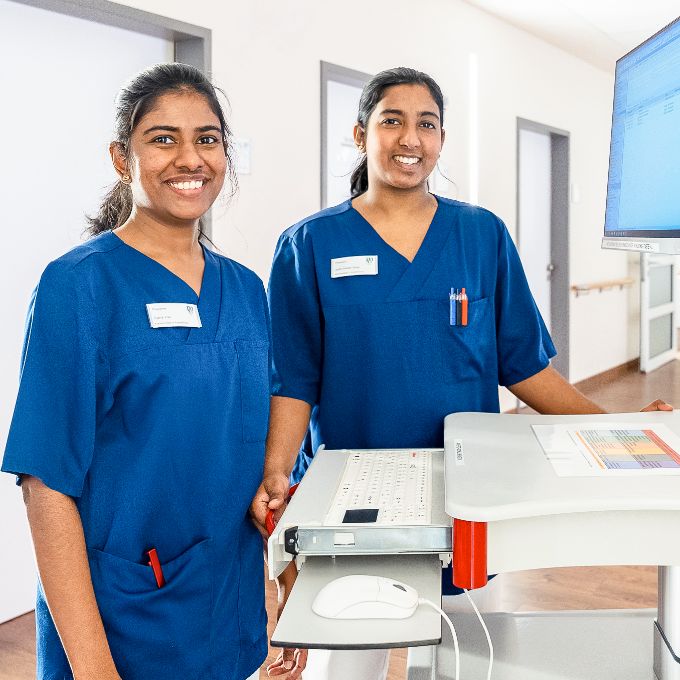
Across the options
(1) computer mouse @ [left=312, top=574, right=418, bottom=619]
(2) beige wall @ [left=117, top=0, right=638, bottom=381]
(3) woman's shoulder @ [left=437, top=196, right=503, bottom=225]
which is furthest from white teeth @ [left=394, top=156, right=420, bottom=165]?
(2) beige wall @ [left=117, top=0, right=638, bottom=381]

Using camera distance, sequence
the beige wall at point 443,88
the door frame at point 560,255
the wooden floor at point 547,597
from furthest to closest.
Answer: the door frame at point 560,255
the beige wall at point 443,88
the wooden floor at point 547,597

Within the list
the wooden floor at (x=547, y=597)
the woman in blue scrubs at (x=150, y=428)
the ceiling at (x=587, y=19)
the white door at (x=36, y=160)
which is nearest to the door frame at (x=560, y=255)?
the ceiling at (x=587, y=19)

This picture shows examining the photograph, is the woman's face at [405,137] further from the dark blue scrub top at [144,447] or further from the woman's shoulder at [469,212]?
the dark blue scrub top at [144,447]

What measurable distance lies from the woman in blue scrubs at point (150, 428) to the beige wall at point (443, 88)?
1.72 metres

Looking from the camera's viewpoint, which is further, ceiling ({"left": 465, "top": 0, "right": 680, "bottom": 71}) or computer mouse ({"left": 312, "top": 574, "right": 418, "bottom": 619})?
ceiling ({"left": 465, "top": 0, "right": 680, "bottom": 71})

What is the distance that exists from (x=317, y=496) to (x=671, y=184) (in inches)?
26.3

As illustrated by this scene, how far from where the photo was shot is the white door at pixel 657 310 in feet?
22.9

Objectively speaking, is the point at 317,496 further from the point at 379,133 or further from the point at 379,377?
the point at 379,133

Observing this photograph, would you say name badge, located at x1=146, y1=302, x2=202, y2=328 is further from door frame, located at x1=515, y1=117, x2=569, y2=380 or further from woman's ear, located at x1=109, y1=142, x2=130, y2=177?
door frame, located at x1=515, y1=117, x2=569, y2=380

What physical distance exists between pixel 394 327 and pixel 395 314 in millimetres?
23

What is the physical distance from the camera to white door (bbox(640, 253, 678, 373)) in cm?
697

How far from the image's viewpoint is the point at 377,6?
12.9 feet

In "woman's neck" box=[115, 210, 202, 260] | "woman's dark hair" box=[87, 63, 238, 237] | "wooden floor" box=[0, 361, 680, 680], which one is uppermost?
"woman's dark hair" box=[87, 63, 238, 237]

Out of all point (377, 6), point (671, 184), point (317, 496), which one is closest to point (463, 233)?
point (671, 184)
